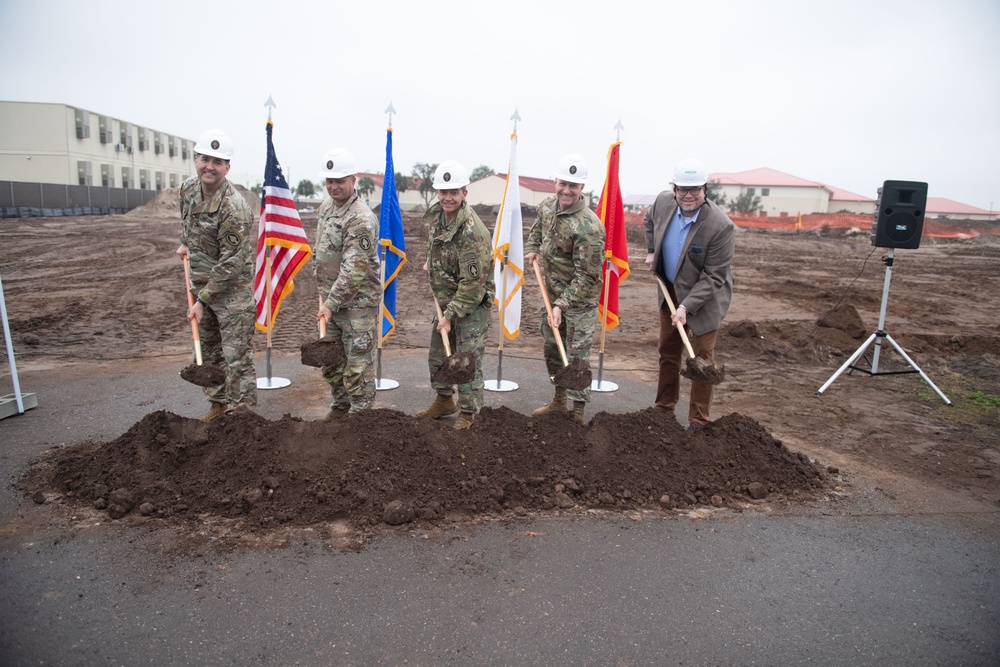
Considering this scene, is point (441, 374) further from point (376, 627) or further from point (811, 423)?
point (811, 423)

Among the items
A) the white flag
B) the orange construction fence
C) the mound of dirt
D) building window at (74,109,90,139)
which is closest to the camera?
the mound of dirt

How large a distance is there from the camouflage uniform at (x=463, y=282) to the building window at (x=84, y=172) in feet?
153

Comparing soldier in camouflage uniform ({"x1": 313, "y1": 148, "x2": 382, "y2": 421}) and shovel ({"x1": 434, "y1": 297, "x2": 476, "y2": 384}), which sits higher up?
soldier in camouflage uniform ({"x1": 313, "y1": 148, "x2": 382, "y2": 421})

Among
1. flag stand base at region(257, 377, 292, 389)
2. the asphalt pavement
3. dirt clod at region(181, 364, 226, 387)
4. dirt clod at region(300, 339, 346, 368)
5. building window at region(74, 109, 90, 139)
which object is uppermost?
building window at region(74, 109, 90, 139)

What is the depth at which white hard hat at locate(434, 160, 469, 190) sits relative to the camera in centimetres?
489

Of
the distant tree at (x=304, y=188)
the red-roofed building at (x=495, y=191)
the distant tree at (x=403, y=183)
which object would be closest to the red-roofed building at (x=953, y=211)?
the red-roofed building at (x=495, y=191)

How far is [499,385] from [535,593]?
3760 mm

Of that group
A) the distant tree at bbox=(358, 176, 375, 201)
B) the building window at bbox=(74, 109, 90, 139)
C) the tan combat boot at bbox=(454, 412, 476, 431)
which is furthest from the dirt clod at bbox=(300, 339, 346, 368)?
the distant tree at bbox=(358, 176, 375, 201)

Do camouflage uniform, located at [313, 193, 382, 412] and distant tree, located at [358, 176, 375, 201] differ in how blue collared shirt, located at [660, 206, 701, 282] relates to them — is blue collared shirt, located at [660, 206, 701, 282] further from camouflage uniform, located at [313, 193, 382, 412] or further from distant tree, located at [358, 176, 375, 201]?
distant tree, located at [358, 176, 375, 201]

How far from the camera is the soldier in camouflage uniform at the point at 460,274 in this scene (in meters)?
4.98

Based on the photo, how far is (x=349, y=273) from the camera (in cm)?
486

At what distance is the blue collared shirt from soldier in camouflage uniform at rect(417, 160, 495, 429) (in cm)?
157

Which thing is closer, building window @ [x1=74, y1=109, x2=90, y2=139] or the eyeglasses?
the eyeglasses

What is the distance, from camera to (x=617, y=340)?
10133 mm
